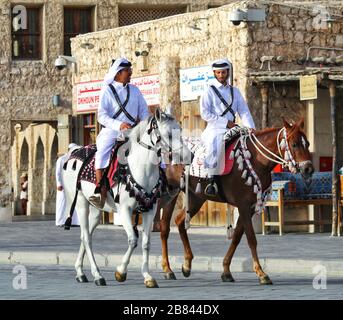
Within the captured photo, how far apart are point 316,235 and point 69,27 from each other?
17.2 m

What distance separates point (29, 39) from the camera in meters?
40.2

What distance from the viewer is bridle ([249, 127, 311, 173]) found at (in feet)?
52.1

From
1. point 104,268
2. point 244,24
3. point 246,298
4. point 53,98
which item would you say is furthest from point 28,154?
point 246,298

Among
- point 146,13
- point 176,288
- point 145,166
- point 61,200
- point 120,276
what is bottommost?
point 176,288

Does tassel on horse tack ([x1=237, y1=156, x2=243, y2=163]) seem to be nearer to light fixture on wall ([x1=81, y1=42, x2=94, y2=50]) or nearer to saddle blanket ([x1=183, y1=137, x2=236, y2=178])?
saddle blanket ([x1=183, y1=137, x2=236, y2=178])

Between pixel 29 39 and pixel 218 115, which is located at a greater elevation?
pixel 29 39

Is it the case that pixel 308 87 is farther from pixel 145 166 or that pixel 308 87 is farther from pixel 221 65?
pixel 145 166

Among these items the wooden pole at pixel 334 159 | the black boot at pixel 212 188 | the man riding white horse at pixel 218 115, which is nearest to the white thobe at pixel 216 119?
the man riding white horse at pixel 218 115

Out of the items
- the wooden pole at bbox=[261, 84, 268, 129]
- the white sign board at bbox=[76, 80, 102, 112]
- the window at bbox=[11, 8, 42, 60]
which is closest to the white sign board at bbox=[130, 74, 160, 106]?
the white sign board at bbox=[76, 80, 102, 112]

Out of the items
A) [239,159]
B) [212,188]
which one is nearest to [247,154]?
[239,159]

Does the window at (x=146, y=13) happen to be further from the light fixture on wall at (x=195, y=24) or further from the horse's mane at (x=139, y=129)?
the horse's mane at (x=139, y=129)

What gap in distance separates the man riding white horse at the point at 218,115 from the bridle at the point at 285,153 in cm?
35

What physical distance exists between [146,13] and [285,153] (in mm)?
25641
